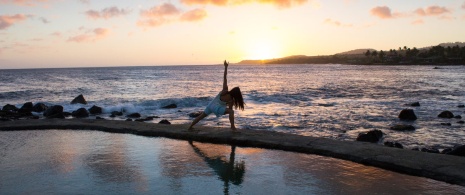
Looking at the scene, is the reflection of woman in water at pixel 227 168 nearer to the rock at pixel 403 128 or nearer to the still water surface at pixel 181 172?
the still water surface at pixel 181 172

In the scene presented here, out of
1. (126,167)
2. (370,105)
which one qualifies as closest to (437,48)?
(370,105)

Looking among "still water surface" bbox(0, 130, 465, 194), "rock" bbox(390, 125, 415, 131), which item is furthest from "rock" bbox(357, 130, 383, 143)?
"still water surface" bbox(0, 130, 465, 194)

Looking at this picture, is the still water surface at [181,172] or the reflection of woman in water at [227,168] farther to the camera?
the reflection of woman in water at [227,168]

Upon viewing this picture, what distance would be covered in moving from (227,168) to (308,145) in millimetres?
2316

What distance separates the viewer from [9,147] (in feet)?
28.7

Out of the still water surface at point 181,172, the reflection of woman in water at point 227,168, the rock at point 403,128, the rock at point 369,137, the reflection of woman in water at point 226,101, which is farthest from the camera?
the rock at point 403,128

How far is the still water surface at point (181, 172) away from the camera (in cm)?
581

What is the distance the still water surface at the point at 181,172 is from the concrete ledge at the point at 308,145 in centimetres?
25

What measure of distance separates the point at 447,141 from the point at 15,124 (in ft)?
47.1

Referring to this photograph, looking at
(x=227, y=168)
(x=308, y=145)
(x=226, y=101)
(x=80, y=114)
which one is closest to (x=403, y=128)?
(x=308, y=145)

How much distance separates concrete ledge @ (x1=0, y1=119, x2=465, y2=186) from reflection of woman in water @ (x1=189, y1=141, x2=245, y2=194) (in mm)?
1188

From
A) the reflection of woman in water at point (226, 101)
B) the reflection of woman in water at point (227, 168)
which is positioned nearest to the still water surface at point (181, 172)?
the reflection of woman in water at point (227, 168)

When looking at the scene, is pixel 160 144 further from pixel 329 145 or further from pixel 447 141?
pixel 447 141

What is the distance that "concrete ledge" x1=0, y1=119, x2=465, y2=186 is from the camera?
667cm
